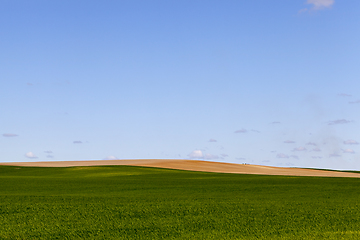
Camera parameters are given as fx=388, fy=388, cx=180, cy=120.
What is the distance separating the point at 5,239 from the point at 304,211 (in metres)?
7.83

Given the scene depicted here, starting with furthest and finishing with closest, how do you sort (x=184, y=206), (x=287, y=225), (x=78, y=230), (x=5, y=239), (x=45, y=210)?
(x=184, y=206), (x=45, y=210), (x=287, y=225), (x=78, y=230), (x=5, y=239)

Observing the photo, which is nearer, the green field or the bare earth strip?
the green field

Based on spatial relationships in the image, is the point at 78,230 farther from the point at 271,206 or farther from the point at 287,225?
the point at 271,206

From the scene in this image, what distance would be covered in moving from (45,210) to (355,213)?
8711 mm

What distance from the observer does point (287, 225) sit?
9094mm

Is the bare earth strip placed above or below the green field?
above

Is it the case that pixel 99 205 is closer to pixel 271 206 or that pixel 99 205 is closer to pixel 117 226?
pixel 117 226

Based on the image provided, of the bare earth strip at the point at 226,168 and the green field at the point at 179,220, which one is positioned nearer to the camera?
the green field at the point at 179,220

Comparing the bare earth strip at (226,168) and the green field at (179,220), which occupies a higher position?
the bare earth strip at (226,168)

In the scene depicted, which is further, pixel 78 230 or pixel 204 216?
pixel 204 216

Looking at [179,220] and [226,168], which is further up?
[226,168]

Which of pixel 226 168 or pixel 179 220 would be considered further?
pixel 226 168

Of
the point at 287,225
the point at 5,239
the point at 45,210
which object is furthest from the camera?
the point at 45,210

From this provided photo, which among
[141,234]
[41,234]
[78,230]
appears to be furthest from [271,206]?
[41,234]
